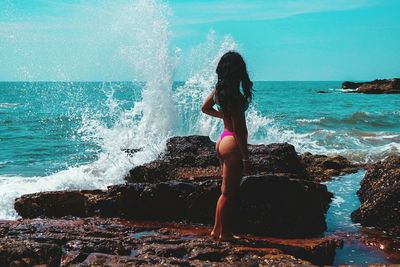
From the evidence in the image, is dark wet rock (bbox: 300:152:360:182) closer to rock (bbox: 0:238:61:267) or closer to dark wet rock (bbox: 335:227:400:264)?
dark wet rock (bbox: 335:227:400:264)

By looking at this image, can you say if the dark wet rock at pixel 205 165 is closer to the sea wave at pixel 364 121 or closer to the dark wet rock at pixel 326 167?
the dark wet rock at pixel 326 167

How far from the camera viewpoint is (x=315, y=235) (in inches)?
242

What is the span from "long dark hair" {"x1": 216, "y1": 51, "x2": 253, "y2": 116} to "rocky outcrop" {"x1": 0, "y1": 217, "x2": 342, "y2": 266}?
139 cm

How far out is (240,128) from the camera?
4.93m

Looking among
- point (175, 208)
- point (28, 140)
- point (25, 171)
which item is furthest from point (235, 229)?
point (28, 140)

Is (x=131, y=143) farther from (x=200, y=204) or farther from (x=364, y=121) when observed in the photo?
(x=364, y=121)

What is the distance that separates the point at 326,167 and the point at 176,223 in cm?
645

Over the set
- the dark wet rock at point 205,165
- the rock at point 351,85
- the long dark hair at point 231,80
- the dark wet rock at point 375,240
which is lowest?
the dark wet rock at point 375,240

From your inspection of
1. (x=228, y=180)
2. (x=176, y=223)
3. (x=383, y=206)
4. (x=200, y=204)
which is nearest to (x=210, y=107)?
(x=228, y=180)

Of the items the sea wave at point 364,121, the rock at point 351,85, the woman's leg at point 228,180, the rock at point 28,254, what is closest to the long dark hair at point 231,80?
the woman's leg at point 228,180

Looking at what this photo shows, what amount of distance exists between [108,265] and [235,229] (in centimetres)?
227

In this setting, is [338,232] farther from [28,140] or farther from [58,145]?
[28,140]

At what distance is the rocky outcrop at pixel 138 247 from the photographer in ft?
14.1

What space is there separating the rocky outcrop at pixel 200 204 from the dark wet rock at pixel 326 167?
4731mm
